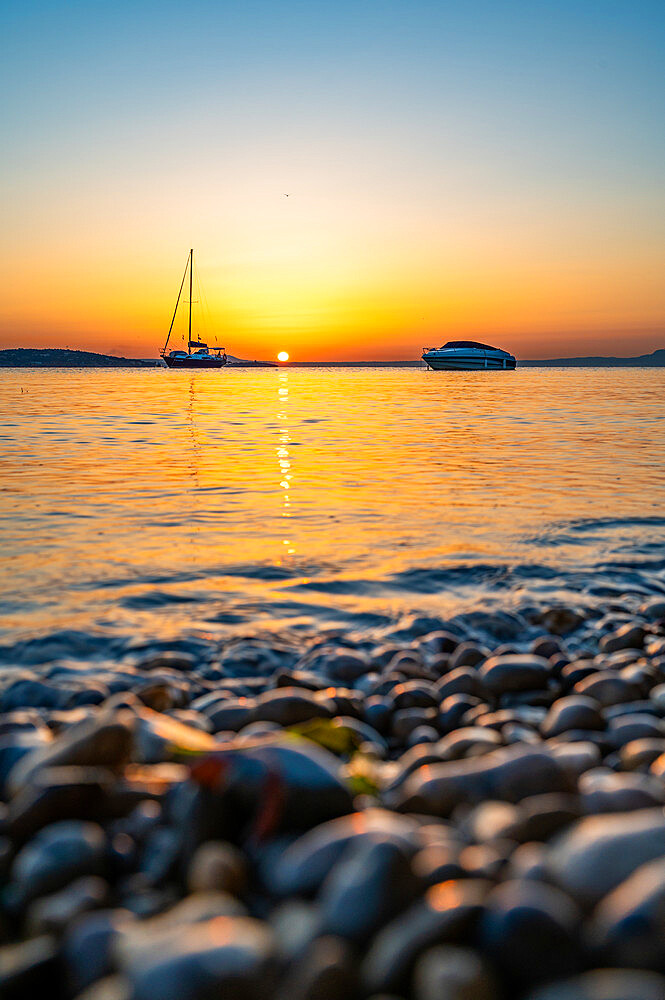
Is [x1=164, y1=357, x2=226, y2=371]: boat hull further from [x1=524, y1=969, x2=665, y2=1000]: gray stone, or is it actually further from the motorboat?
[x1=524, y1=969, x2=665, y2=1000]: gray stone

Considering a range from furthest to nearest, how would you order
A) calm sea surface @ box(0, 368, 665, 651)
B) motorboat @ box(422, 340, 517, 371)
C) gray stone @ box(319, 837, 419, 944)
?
1. motorboat @ box(422, 340, 517, 371)
2. calm sea surface @ box(0, 368, 665, 651)
3. gray stone @ box(319, 837, 419, 944)

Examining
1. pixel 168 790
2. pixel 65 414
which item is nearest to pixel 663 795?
pixel 168 790

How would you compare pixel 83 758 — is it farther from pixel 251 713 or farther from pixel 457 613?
pixel 457 613

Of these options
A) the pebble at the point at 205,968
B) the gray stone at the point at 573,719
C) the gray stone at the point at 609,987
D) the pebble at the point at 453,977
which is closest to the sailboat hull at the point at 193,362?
the gray stone at the point at 573,719

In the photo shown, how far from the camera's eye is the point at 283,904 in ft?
6.06

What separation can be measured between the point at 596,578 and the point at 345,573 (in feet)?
6.92

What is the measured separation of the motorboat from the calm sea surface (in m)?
88.8

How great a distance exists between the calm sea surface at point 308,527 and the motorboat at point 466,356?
88.8 metres

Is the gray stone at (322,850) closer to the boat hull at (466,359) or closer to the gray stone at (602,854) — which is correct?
the gray stone at (602,854)

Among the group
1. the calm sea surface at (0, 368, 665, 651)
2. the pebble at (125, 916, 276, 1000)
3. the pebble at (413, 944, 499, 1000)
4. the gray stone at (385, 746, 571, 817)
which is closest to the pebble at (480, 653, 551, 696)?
the gray stone at (385, 746, 571, 817)

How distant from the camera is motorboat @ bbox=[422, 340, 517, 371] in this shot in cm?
10294

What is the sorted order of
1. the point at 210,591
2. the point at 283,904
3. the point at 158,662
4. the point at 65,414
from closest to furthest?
the point at 283,904 < the point at 158,662 < the point at 210,591 < the point at 65,414

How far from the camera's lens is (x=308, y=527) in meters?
8.03

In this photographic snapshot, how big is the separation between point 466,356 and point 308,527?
3900 inches
